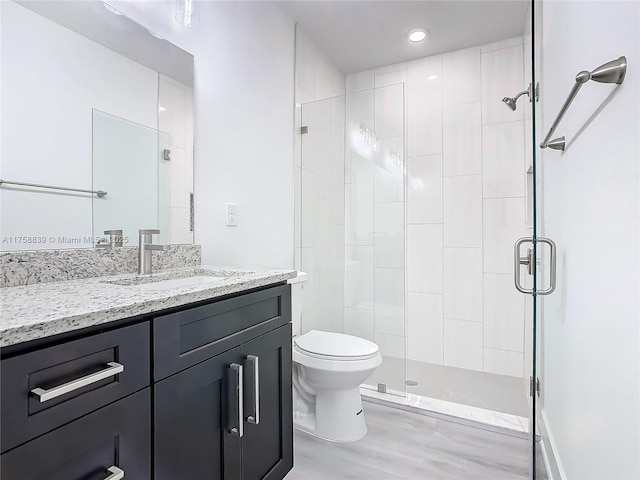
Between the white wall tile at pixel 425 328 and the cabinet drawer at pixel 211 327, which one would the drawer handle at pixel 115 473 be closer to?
the cabinet drawer at pixel 211 327

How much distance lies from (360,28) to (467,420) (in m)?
2.46

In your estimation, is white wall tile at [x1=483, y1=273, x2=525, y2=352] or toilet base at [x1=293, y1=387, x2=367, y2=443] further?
white wall tile at [x1=483, y1=273, x2=525, y2=352]

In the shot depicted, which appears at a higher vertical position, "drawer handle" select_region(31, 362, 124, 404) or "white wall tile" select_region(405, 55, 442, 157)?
"white wall tile" select_region(405, 55, 442, 157)

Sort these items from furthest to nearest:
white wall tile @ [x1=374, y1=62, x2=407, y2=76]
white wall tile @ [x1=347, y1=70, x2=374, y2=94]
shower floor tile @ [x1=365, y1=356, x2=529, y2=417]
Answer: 1. white wall tile @ [x1=347, y1=70, x2=374, y2=94]
2. white wall tile @ [x1=374, y1=62, x2=407, y2=76]
3. shower floor tile @ [x1=365, y1=356, x2=529, y2=417]

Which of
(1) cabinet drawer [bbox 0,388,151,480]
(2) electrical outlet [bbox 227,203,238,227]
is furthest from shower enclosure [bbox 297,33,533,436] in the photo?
(1) cabinet drawer [bbox 0,388,151,480]

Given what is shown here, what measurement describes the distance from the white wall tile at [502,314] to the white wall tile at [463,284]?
6 cm

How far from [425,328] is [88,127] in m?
2.47

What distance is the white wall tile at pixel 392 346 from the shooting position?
2.33 m

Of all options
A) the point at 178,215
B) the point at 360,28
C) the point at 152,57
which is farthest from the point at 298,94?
the point at 178,215

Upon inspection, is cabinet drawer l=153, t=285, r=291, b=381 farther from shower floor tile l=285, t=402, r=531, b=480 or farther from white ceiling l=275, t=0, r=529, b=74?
white ceiling l=275, t=0, r=529, b=74

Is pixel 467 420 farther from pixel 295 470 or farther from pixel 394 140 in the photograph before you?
pixel 394 140

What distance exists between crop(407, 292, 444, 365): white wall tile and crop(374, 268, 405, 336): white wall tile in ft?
1.59

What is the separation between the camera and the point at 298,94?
2.39 metres

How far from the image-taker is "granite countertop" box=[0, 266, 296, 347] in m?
0.64
